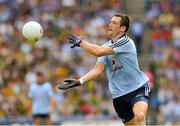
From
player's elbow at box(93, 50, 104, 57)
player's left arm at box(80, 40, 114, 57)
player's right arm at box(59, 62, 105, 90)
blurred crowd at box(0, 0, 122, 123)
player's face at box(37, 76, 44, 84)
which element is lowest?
player's right arm at box(59, 62, 105, 90)

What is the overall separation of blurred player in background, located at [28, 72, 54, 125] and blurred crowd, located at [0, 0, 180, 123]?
1.60 m

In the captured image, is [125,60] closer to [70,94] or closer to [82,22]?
[70,94]

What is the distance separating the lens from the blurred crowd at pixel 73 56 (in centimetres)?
2048

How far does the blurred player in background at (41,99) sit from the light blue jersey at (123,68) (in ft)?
18.4

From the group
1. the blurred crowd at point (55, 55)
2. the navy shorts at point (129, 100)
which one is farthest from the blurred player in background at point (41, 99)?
the navy shorts at point (129, 100)

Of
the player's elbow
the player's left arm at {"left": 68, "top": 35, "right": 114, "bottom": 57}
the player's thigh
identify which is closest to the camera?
the player's left arm at {"left": 68, "top": 35, "right": 114, "bottom": 57}

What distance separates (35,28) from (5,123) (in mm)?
7793

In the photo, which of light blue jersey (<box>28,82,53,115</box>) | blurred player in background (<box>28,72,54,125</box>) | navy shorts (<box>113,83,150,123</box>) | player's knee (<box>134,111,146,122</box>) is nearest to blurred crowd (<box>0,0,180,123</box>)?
blurred player in background (<box>28,72,54,125</box>)

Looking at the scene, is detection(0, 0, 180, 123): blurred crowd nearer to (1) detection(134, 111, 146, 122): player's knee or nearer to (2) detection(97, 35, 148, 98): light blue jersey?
(2) detection(97, 35, 148, 98): light blue jersey

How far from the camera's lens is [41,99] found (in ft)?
56.6

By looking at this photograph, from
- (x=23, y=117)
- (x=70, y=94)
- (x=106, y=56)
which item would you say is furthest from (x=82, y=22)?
(x=106, y=56)

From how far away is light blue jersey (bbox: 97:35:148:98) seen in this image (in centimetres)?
1123

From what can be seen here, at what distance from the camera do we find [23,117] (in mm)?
19219

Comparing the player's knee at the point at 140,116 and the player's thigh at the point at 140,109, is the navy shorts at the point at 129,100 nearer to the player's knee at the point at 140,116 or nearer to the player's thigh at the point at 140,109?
the player's thigh at the point at 140,109
